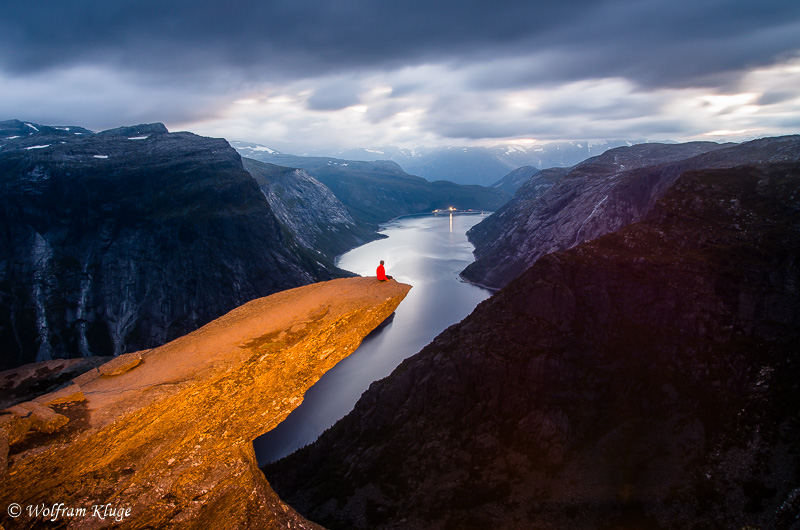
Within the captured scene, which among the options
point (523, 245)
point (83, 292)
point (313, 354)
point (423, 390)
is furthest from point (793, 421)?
point (83, 292)

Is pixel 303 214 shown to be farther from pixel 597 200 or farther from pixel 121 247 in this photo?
pixel 597 200

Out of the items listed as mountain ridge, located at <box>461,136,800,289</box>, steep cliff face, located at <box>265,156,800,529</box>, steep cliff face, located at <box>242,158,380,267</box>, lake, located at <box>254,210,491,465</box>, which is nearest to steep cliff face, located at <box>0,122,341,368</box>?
lake, located at <box>254,210,491,465</box>

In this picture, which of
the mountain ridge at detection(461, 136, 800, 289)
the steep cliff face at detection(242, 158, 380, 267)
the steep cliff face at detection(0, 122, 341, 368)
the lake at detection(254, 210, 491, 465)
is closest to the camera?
the lake at detection(254, 210, 491, 465)

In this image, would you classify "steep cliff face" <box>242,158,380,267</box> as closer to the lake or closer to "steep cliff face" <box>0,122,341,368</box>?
the lake

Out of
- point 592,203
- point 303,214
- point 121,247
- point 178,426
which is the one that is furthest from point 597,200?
point 303,214

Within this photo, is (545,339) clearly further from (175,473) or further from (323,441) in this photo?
(175,473)

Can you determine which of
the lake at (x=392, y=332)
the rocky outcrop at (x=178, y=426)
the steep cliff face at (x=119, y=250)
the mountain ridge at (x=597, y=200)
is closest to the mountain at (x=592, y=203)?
the mountain ridge at (x=597, y=200)

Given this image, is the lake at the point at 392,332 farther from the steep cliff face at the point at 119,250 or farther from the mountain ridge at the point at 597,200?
the steep cliff face at the point at 119,250
